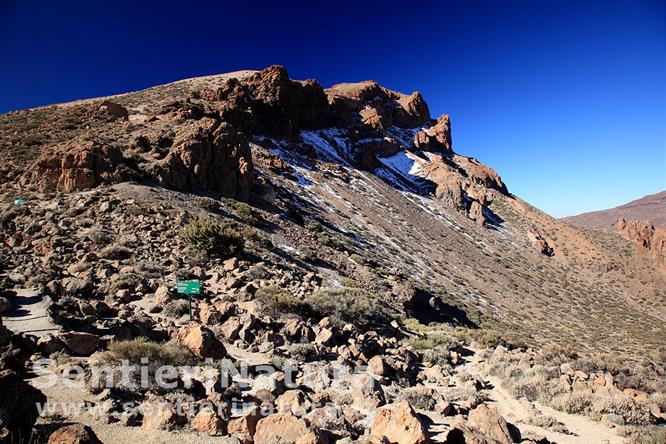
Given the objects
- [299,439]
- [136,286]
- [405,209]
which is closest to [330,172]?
[405,209]

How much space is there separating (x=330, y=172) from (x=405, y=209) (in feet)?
31.5

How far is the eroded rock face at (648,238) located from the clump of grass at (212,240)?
55984 mm

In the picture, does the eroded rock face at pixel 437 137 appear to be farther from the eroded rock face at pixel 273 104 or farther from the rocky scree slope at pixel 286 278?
the rocky scree slope at pixel 286 278

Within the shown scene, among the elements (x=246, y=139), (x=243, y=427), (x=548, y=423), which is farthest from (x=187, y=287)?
(x=246, y=139)

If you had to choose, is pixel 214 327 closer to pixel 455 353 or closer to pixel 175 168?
pixel 455 353

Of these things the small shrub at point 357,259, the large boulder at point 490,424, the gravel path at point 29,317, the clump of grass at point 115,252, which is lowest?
the large boulder at point 490,424

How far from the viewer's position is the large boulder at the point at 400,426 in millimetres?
4414

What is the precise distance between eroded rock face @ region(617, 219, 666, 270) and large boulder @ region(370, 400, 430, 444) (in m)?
57.8

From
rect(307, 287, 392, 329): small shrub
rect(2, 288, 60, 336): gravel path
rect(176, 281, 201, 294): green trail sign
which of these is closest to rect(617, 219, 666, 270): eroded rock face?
rect(307, 287, 392, 329): small shrub

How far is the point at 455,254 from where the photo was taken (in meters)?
33.4

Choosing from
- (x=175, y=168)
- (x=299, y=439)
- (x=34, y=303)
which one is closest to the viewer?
(x=299, y=439)

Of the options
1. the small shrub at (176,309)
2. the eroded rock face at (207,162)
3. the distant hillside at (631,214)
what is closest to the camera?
the small shrub at (176,309)

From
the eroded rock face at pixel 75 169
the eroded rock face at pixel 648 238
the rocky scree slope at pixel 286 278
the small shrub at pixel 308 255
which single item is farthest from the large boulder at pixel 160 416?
the eroded rock face at pixel 648 238

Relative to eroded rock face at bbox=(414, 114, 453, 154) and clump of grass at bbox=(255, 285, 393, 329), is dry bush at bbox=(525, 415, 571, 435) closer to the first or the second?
clump of grass at bbox=(255, 285, 393, 329)
